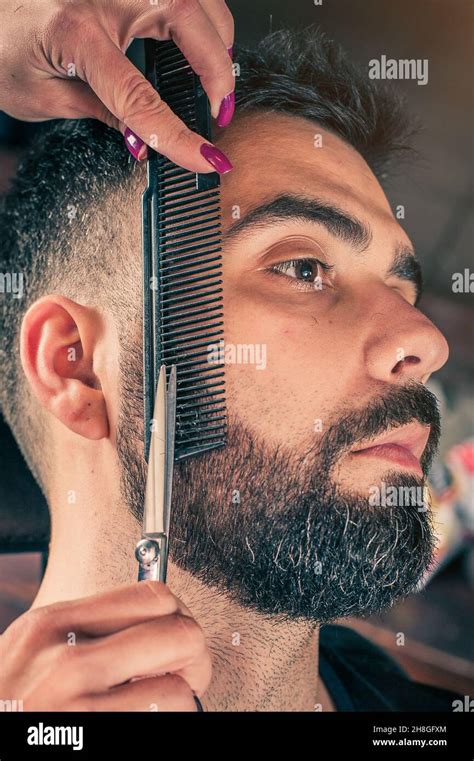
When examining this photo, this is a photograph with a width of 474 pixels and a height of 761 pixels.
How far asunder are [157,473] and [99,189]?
462 millimetres

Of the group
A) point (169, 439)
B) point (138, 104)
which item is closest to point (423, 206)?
point (138, 104)

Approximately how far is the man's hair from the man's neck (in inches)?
5.6

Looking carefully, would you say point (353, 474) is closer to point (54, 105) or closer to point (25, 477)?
point (25, 477)

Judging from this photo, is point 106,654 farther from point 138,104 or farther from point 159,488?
point 138,104

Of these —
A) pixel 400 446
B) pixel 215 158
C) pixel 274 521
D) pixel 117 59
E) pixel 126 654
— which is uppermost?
pixel 117 59

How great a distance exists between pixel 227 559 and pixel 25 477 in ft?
1.30

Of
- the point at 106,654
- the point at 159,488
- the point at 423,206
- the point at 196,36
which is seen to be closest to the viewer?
the point at 106,654

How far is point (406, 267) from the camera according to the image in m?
1.20

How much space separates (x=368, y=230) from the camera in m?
1.15

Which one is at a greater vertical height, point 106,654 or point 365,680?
point 106,654

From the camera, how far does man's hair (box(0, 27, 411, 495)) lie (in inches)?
44.1

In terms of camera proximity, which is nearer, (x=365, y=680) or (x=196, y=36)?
(x=196, y=36)

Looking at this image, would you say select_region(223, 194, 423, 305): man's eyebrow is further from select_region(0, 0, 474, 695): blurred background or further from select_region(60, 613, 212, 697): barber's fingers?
select_region(60, 613, 212, 697): barber's fingers
